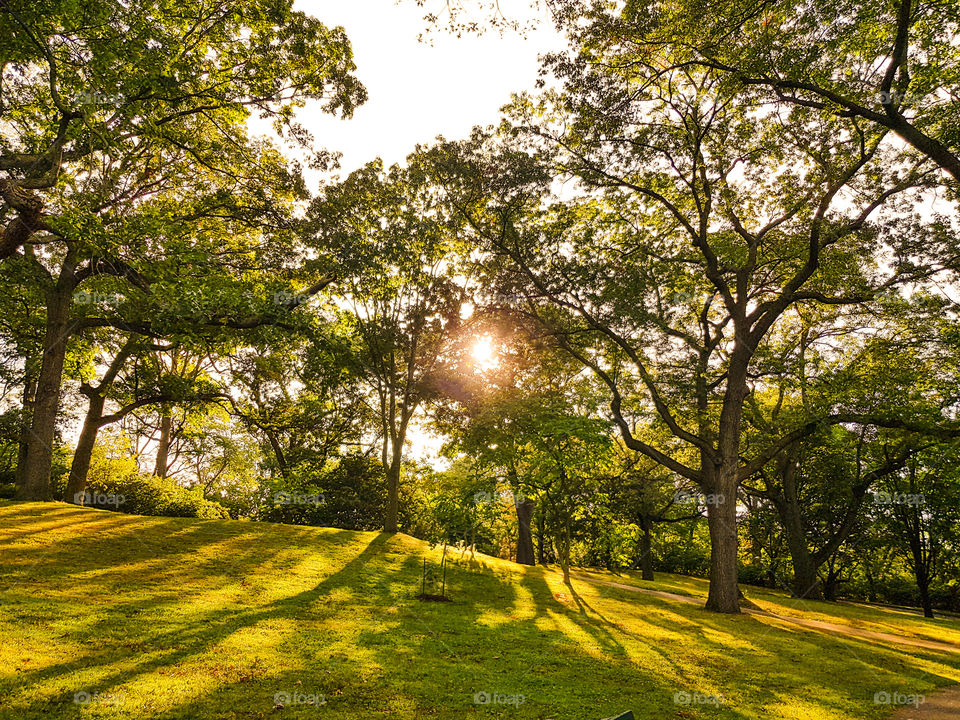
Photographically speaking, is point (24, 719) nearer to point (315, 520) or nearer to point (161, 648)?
point (161, 648)

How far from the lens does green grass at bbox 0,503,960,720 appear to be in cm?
641

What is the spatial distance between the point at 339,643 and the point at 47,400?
14061 mm

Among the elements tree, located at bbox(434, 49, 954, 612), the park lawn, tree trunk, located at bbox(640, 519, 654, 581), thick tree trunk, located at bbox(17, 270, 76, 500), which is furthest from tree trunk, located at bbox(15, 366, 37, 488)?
tree trunk, located at bbox(640, 519, 654, 581)

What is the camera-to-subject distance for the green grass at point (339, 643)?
641cm

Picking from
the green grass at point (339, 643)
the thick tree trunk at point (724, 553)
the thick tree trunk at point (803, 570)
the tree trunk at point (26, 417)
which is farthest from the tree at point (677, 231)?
the tree trunk at point (26, 417)

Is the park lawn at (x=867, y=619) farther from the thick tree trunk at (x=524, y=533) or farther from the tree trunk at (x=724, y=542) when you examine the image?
the thick tree trunk at (x=524, y=533)

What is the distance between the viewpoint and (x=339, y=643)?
892 cm

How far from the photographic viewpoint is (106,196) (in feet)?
39.5

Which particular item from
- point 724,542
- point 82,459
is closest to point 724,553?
point 724,542

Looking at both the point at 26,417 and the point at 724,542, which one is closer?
the point at 724,542

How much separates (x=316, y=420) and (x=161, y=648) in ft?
64.3

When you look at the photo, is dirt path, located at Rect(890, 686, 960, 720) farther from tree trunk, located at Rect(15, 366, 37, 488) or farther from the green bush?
tree trunk, located at Rect(15, 366, 37, 488)

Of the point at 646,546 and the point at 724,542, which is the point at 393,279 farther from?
the point at 646,546

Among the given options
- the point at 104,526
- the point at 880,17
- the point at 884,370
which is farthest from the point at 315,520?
the point at 880,17
